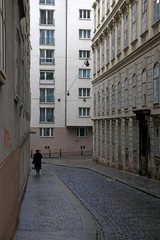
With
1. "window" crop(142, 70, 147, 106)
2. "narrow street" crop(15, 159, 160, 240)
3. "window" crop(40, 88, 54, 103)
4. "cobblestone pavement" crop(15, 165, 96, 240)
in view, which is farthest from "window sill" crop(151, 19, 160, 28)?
"window" crop(40, 88, 54, 103)

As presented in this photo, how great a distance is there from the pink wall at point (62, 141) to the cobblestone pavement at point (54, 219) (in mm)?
35653

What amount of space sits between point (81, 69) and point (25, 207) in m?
40.3

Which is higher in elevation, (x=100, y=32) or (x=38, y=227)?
(x=100, y=32)

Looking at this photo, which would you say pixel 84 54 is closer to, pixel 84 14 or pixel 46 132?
pixel 84 14

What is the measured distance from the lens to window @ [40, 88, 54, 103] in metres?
51.0

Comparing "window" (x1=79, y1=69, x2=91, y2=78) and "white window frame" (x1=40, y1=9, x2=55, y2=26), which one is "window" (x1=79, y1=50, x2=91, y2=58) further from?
"white window frame" (x1=40, y1=9, x2=55, y2=26)

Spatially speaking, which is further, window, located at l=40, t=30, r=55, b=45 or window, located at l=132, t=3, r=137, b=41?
window, located at l=40, t=30, r=55, b=45

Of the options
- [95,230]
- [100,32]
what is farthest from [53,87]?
[95,230]

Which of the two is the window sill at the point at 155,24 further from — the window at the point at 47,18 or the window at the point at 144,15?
the window at the point at 47,18

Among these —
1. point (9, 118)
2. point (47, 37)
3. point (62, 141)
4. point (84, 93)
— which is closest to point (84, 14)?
point (47, 37)

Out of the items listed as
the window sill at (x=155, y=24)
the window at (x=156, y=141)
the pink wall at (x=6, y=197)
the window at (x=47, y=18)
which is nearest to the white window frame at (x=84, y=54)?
the window at (x=47, y=18)

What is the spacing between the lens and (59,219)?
33.5 ft

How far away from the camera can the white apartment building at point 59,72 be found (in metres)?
50.7

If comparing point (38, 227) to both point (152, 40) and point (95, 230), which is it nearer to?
point (95, 230)
